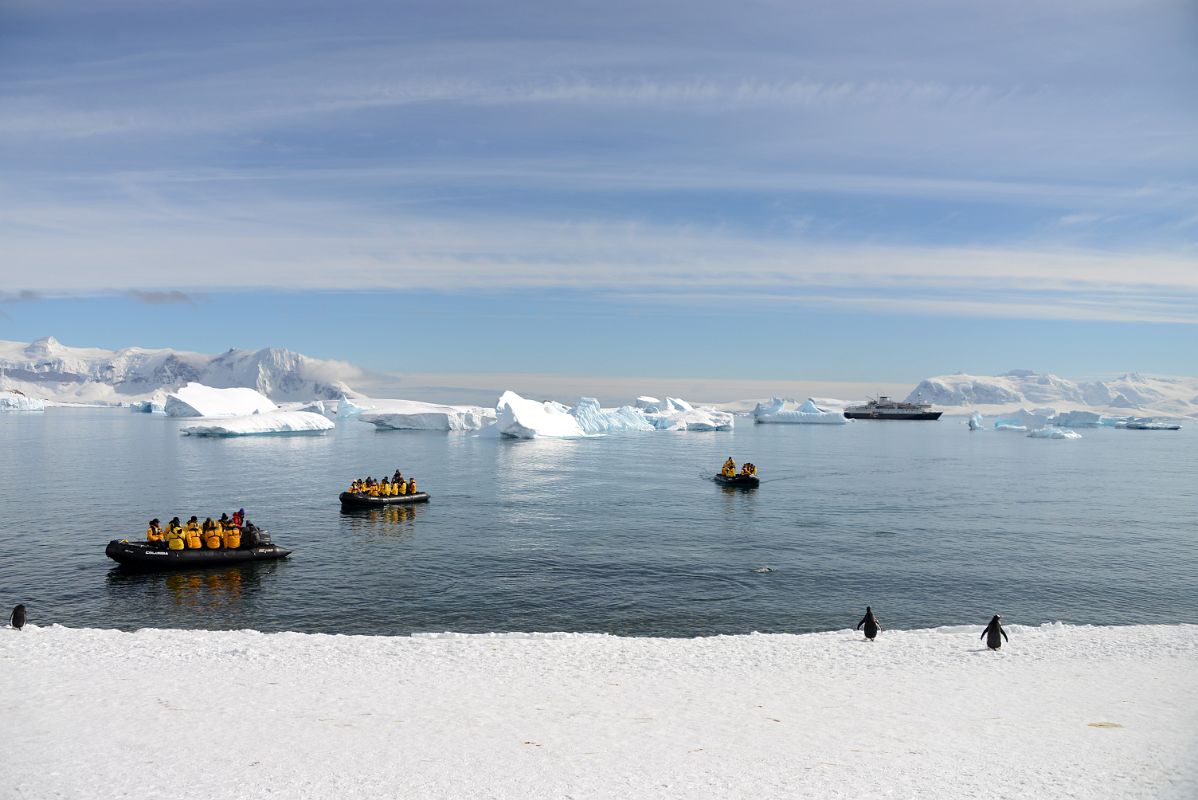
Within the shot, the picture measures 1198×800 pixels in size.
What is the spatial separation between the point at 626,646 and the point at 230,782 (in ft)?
34.5

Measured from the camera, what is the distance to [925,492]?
189ft

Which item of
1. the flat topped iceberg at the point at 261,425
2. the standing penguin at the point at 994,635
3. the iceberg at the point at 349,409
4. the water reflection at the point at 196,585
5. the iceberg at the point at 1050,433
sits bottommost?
the water reflection at the point at 196,585

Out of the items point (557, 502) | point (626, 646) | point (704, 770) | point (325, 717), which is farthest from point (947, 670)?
point (557, 502)

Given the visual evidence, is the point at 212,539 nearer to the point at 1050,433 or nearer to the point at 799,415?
the point at 1050,433

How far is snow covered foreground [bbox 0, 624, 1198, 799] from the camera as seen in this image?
12.0 metres

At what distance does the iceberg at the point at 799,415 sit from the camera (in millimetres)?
174875

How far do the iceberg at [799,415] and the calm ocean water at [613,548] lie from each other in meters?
101

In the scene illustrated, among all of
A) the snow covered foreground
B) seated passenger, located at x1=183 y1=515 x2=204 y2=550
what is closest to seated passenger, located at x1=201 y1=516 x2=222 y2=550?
seated passenger, located at x1=183 y1=515 x2=204 y2=550

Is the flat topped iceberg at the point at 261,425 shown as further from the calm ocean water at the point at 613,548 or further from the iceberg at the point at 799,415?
the iceberg at the point at 799,415

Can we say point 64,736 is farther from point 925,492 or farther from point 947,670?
point 925,492

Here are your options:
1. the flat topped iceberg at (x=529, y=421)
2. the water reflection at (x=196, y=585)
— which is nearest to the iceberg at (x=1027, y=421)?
the flat topped iceberg at (x=529, y=421)

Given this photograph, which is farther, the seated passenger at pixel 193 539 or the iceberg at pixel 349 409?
the iceberg at pixel 349 409

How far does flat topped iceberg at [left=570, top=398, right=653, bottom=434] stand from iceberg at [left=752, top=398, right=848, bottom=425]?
53872mm

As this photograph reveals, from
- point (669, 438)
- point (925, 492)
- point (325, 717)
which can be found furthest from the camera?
point (669, 438)
